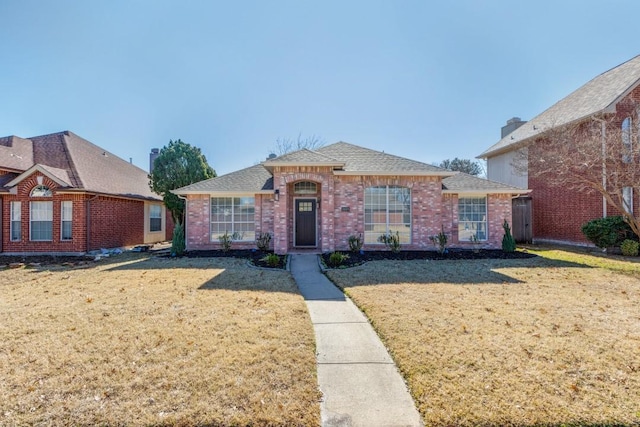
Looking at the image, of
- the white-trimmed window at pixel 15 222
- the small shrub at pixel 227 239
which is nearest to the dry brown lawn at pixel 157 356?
the small shrub at pixel 227 239

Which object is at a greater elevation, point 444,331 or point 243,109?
point 243,109

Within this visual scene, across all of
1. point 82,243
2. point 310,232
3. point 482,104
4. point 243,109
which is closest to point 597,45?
point 482,104

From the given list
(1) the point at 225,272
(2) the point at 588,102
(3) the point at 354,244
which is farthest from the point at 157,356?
(2) the point at 588,102

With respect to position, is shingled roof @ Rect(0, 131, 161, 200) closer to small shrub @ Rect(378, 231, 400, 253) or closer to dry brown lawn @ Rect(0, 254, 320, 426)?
dry brown lawn @ Rect(0, 254, 320, 426)

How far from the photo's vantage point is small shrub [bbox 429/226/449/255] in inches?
499

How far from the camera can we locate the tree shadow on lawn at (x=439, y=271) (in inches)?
326

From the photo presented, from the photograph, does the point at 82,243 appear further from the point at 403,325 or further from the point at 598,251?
the point at 598,251

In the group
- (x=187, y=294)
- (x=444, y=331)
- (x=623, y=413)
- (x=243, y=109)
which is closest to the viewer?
(x=623, y=413)

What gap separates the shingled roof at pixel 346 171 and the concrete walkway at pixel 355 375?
752cm

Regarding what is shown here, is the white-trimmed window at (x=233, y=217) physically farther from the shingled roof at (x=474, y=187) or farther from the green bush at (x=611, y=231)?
the green bush at (x=611, y=231)

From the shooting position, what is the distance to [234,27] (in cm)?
1191

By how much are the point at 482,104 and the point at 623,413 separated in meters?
17.8

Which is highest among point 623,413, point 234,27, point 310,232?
point 234,27

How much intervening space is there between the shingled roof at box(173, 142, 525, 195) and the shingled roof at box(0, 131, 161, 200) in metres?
4.78
